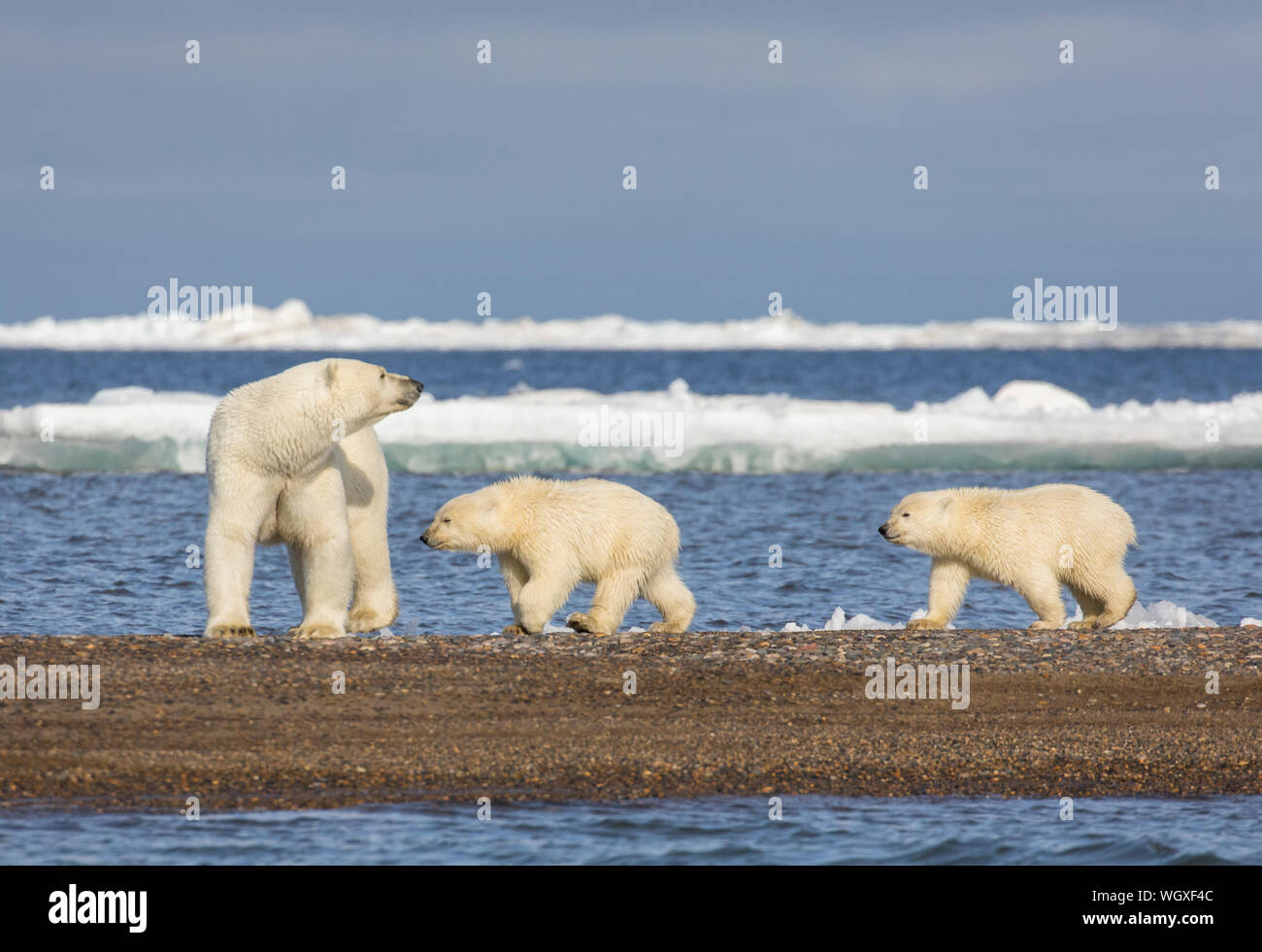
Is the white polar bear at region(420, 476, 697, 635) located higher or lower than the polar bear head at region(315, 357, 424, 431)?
lower

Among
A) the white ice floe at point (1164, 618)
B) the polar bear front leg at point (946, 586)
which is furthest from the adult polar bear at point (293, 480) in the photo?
the white ice floe at point (1164, 618)

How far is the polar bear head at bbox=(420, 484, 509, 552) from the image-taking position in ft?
27.2

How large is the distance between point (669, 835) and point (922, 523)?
11.8 ft

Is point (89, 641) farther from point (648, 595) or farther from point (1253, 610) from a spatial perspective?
point (1253, 610)

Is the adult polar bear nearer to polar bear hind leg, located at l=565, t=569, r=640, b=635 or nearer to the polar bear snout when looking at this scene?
the polar bear snout

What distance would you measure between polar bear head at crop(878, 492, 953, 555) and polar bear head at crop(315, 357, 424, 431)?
8.93ft

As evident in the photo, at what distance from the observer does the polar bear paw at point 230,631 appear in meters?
7.87

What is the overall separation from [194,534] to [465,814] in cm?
832

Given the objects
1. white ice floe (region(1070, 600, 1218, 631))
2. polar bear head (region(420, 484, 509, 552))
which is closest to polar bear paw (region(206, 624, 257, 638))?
polar bear head (region(420, 484, 509, 552))

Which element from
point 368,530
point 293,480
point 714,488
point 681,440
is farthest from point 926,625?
point 681,440

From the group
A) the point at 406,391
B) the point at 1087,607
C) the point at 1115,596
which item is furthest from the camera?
the point at 1087,607

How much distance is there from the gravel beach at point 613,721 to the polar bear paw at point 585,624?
0.19 metres

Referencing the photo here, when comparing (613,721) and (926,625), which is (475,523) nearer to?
(613,721)

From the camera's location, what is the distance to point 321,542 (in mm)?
8086
